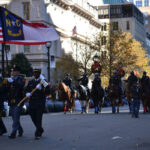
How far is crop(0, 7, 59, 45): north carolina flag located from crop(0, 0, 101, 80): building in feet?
153

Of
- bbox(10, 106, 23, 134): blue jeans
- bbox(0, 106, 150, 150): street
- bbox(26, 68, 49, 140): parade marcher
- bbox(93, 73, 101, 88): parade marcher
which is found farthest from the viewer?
bbox(93, 73, 101, 88): parade marcher

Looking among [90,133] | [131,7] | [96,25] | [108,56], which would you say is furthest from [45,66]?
[131,7]

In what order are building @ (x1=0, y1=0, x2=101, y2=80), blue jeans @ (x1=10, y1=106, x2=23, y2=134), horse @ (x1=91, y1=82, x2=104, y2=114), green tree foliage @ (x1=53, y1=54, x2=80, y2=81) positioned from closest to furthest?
blue jeans @ (x1=10, y1=106, x2=23, y2=134)
horse @ (x1=91, y1=82, x2=104, y2=114)
green tree foliage @ (x1=53, y1=54, x2=80, y2=81)
building @ (x1=0, y1=0, x2=101, y2=80)

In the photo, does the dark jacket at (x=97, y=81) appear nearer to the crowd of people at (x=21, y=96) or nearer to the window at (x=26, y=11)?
the crowd of people at (x=21, y=96)

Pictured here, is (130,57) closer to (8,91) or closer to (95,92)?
(95,92)

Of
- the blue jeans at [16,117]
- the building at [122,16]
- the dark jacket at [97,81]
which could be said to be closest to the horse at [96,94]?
the dark jacket at [97,81]

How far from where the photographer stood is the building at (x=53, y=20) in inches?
2616

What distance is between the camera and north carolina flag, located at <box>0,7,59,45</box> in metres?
16.0

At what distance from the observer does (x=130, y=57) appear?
62.4 m

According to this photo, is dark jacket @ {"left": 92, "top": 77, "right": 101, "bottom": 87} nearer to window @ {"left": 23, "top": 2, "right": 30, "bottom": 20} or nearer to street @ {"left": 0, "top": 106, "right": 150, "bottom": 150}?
street @ {"left": 0, "top": 106, "right": 150, "bottom": 150}

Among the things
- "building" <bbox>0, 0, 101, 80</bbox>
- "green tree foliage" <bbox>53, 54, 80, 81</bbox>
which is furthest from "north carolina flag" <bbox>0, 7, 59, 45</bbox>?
"building" <bbox>0, 0, 101, 80</bbox>

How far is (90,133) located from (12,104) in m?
2.34

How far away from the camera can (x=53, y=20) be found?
231ft

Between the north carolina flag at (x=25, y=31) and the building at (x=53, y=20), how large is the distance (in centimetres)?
4670
